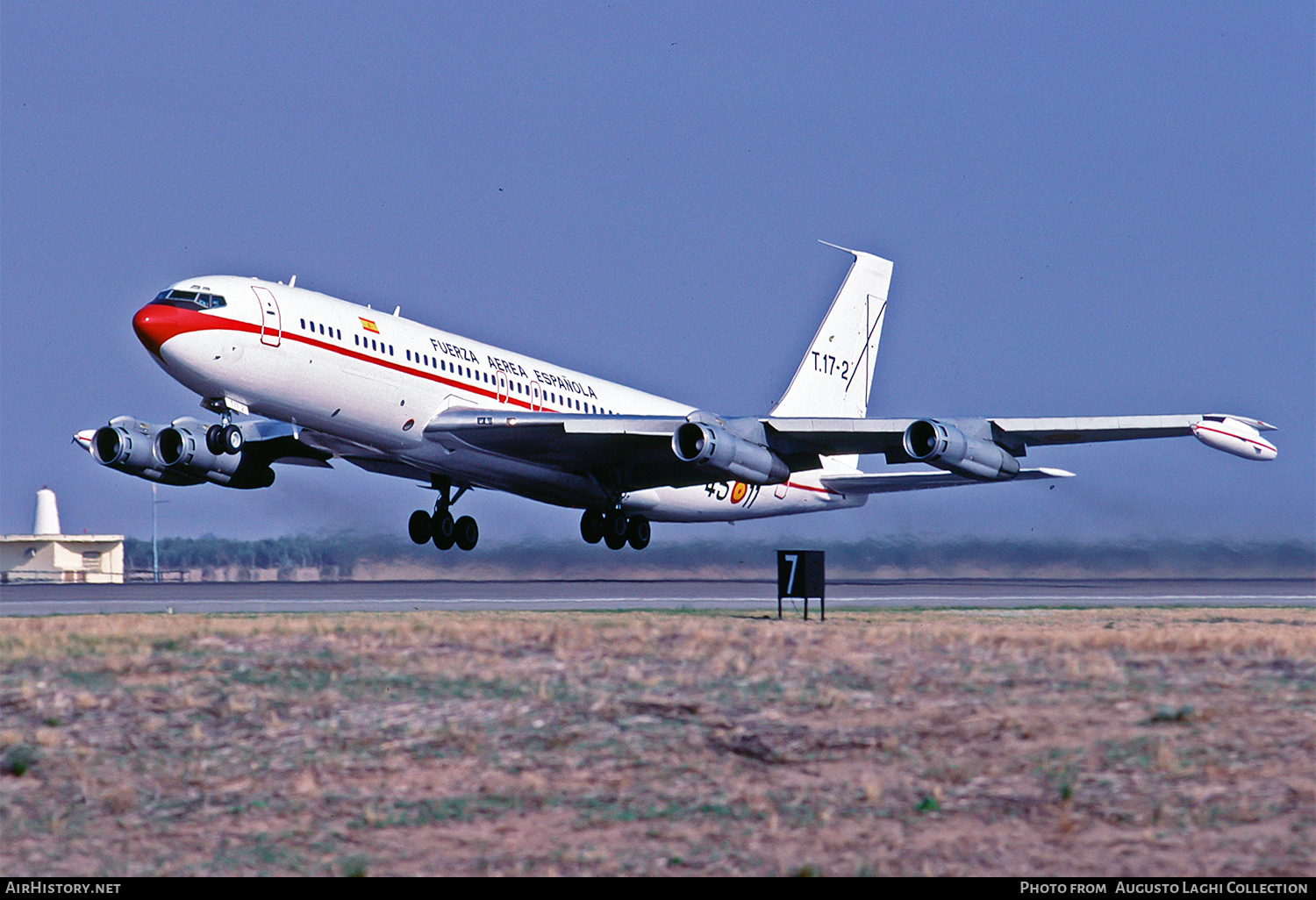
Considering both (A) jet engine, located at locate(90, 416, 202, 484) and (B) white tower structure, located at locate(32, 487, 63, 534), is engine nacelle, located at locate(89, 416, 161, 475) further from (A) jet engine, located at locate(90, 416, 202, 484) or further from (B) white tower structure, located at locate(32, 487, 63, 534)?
(B) white tower structure, located at locate(32, 487, 63, 534)

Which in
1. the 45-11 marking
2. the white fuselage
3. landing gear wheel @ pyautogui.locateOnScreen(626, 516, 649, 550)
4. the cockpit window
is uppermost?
the cockpit window

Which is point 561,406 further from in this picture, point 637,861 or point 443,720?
point 637,861

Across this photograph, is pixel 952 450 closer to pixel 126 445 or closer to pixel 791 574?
pixel 791 574

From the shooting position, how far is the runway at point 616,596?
132 ft

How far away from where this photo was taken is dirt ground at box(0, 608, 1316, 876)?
51.4 feet

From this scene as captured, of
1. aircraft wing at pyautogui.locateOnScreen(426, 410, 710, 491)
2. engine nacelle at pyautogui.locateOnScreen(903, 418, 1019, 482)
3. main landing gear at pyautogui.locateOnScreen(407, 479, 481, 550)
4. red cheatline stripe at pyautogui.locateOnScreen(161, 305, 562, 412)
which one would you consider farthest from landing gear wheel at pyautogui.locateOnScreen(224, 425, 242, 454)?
engine nacelle at pyautogui.locateOnScreen(903, 418, 1019, 482)

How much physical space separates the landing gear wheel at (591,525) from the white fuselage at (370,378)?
89cm

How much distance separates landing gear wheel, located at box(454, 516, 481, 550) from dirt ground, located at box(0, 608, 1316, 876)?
25.2 meters

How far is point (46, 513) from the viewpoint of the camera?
9931 centimetres

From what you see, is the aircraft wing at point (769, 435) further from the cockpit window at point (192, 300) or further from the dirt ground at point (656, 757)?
the dirt ground at point (656, 757)

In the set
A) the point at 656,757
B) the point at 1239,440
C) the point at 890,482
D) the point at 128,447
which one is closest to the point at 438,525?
the point at 128,447

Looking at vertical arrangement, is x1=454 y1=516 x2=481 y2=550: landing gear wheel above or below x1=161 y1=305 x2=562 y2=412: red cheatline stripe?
below

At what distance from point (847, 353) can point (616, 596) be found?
1861cm

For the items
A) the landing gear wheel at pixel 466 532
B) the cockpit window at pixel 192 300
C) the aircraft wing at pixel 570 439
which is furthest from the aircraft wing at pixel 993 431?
the cockpit window at pixel 192 300
